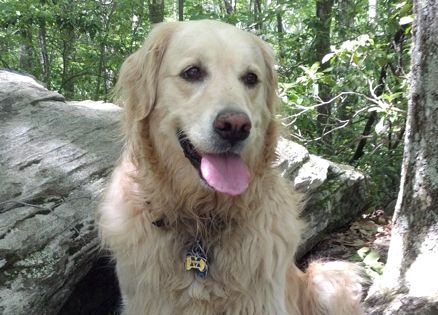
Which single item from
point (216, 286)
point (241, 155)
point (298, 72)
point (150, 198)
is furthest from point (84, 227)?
point (298, 72)

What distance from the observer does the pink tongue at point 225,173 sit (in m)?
2.31

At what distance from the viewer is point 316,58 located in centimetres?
733

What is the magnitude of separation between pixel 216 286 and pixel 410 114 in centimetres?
147

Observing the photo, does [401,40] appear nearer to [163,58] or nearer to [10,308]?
[163,58]

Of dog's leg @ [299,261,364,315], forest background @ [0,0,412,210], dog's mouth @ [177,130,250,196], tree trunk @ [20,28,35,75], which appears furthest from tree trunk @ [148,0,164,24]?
dog's mouth @ [177,130,250,196]

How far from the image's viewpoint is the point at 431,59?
8.31ft

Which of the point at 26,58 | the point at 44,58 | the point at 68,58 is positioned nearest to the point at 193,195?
the point at 68,58

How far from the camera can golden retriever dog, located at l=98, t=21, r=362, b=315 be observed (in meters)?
2.46

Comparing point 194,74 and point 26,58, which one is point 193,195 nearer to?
point 194,74

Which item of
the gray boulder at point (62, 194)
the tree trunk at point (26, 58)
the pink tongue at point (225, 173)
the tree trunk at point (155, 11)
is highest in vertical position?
the tree trunk at point (155, 11)

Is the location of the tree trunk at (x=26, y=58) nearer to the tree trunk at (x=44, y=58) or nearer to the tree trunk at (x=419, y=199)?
the tree trunk at (x=44, y=58)

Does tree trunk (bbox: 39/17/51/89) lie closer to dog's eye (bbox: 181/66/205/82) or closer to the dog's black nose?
dog's eye (bbox: 181/66/205/82)

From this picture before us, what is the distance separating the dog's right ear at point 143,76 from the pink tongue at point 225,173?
1.57ft

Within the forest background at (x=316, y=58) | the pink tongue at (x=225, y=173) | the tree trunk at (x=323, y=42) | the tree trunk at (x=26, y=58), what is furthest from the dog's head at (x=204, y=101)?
the tree trunk at (x=26, y=58)
